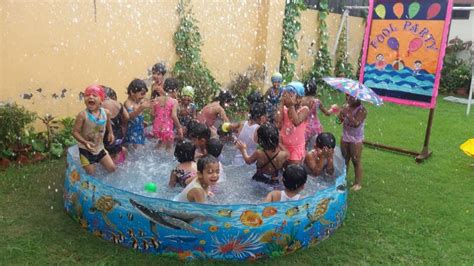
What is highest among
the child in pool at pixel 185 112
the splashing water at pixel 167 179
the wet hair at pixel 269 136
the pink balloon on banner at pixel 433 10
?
the pink balloon on banner at pixel 433 10

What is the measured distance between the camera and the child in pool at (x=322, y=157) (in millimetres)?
5348

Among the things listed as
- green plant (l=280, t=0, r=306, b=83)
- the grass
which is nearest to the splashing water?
the grass

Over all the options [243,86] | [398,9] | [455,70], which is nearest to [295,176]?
[398,9]

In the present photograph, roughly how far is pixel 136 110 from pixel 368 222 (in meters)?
3.17

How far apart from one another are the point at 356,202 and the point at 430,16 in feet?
12.0

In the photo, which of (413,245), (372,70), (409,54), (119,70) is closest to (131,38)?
(119,70)

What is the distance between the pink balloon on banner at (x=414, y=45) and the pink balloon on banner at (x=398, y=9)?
1.71ft

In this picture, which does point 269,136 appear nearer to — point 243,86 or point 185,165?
point 185,165

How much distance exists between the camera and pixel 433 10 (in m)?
7.17

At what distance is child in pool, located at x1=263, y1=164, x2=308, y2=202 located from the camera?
13.7 ft

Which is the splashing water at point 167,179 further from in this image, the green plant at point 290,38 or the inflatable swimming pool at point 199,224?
the green plant at point 290,38

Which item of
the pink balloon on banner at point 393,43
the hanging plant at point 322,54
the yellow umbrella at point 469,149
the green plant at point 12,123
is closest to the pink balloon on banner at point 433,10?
the pink balloon on banner at point 393,43

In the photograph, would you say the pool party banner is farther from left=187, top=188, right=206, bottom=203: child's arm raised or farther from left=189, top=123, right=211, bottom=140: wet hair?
left=187, top=188, right=206, bottom=203: child's arm raised

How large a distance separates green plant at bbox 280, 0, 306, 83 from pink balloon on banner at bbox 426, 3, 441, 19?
4637mm
